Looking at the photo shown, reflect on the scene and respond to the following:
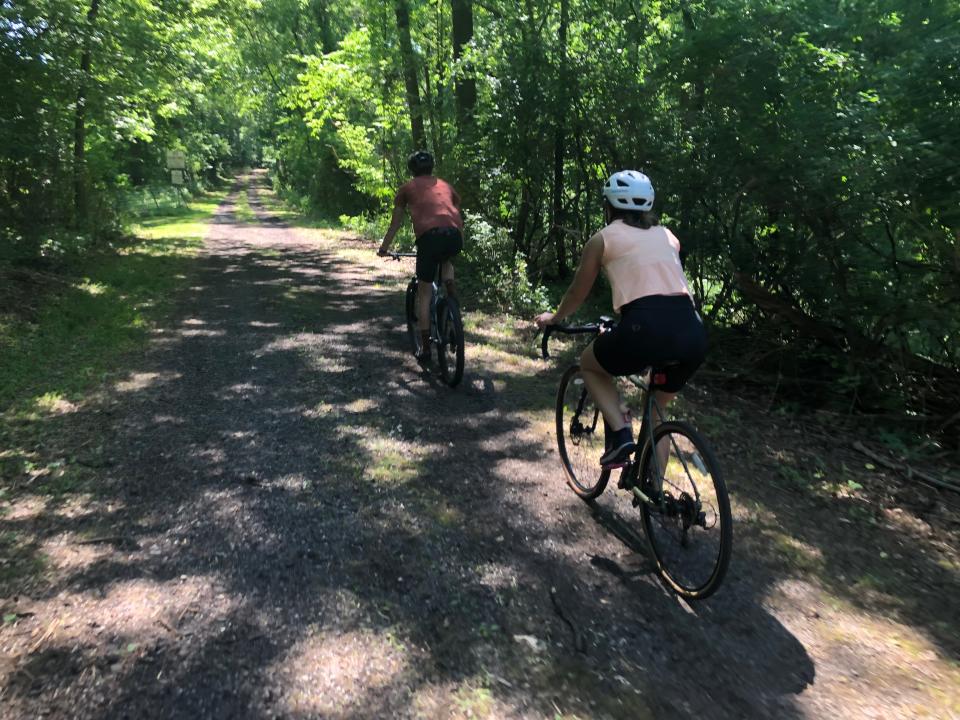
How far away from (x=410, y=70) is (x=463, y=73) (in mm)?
5877

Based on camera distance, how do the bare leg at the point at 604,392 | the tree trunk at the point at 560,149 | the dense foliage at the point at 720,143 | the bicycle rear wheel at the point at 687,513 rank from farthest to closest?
1. the tree trunk at the point at 560,149
2. the dense foliage at the point at 720,143
3. the bare leg at the point at 604,392
4. the bicycle rear wheel at the point at 687,513

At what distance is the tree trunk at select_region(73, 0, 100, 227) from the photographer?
12.3 m

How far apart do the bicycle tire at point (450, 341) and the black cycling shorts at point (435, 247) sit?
0.38 meters

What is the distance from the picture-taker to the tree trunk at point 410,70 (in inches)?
620

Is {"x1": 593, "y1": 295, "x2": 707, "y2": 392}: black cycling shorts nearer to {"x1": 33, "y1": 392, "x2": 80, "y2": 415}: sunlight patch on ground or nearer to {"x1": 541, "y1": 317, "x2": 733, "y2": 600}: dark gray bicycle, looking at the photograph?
{"x1": 541, "y1": 317, "x2": 733, "y2": 600}: dark gray bicycle

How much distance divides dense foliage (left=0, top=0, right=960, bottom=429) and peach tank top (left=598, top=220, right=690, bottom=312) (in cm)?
316

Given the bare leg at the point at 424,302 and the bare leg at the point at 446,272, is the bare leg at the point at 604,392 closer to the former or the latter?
the bare leg at the point at 446,272

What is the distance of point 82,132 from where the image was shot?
1482 centimetres

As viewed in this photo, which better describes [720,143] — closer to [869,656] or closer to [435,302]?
[435,302]

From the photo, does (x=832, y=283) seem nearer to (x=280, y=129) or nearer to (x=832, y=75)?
(x=832, y=75)

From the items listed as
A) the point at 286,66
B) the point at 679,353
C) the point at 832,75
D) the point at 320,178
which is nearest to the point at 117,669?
the point at 679,353

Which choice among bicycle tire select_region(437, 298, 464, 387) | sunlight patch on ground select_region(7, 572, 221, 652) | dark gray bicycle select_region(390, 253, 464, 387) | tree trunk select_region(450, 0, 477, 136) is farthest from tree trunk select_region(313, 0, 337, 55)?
sunlight patch on ground select_region(7, 572, 221, 652)

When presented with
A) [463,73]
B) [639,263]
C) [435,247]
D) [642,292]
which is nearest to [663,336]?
[642,292]

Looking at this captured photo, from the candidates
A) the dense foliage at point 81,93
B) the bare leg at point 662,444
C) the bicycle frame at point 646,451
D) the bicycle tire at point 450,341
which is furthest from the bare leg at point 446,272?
the dense foliage at point 81,93
